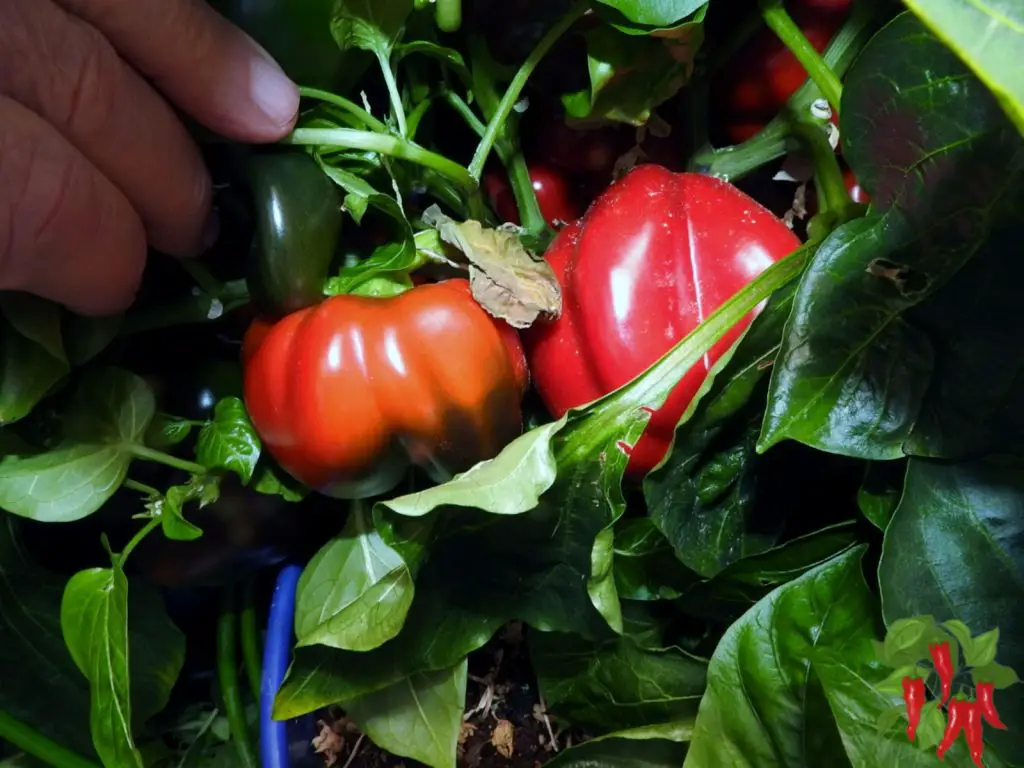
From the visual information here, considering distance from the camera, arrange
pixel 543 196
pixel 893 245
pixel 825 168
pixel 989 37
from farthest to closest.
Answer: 1. pixel 543 196
2. pixel 825 168
3. pixel 893 245
4. pixel 989 37

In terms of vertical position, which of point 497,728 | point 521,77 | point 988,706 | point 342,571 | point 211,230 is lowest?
point 497,728

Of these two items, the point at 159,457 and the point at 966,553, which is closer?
the point at 966,553

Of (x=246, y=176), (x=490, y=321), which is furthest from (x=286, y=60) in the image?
(x=490, y=321)

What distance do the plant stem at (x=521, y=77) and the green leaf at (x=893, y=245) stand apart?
169 millimetres

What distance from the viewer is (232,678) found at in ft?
2.05

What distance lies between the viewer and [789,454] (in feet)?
1.65

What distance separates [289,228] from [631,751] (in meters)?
0.36

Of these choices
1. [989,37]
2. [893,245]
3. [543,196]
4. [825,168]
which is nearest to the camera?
[989,37]

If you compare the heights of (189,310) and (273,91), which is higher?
(273,91)

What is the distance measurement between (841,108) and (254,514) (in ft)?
1.36

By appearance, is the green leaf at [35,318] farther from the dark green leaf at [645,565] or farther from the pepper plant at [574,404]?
the dark green leaf at [645,565]

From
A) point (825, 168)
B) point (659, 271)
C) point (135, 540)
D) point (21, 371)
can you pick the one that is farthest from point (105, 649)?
point (825, 168)

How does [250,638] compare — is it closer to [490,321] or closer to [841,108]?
[490,321]

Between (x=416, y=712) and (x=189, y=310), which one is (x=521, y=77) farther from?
(x=416, y=712)
